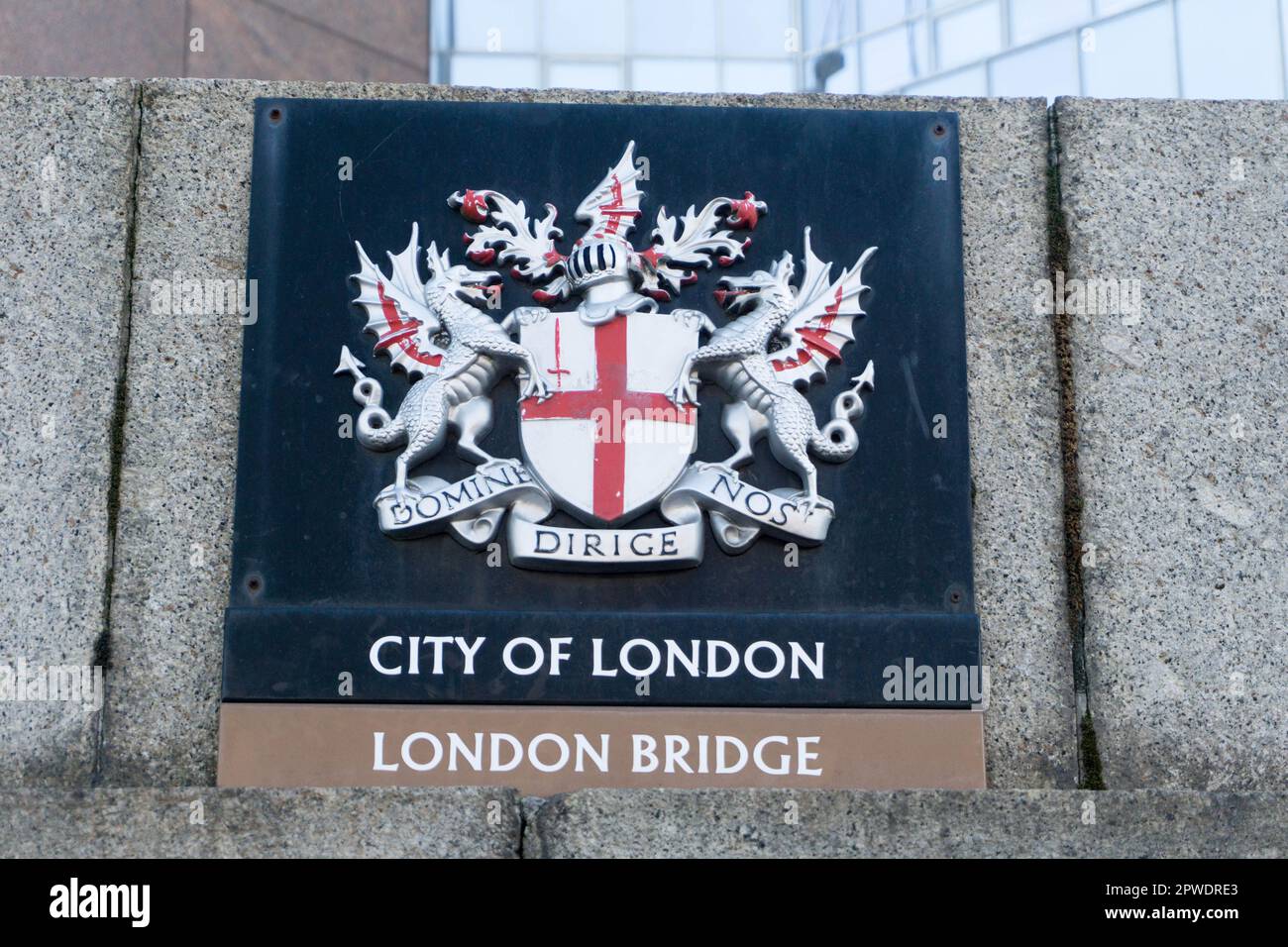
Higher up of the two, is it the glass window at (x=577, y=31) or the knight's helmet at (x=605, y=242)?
the glass window at (x=577, y=31)

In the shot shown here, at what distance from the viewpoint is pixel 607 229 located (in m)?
4.47

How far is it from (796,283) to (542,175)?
24.8 inches

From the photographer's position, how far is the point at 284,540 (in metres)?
4.30

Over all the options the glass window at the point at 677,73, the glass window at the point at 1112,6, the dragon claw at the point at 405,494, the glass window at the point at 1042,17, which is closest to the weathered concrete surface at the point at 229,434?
the dragon claw at the point at 405,494

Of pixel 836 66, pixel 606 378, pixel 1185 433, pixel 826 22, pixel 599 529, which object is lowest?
pixel 599 529

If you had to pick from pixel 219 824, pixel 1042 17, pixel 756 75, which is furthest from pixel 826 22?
pixel 219 824

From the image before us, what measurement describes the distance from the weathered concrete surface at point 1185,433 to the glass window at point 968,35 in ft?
38.8

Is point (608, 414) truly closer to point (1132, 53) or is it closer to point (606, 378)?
point (606, 378)

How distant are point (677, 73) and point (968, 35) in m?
2.79

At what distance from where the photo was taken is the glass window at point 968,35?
52.9ft

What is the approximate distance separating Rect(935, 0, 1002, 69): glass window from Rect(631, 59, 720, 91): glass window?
2.25m

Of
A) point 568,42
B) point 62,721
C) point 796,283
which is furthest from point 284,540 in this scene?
point 568,42

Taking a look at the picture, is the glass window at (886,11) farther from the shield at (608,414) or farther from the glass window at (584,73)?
the shield at (608,414)
